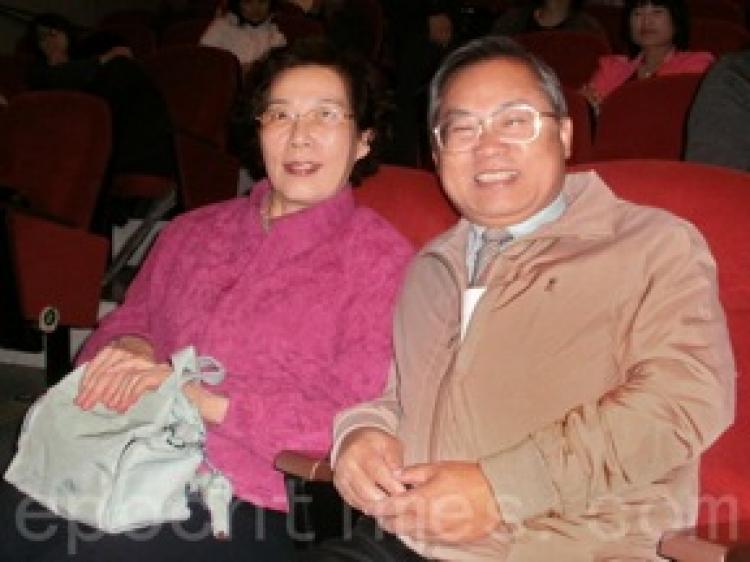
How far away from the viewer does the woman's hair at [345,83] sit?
1842 mm

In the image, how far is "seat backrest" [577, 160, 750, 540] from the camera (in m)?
1.48

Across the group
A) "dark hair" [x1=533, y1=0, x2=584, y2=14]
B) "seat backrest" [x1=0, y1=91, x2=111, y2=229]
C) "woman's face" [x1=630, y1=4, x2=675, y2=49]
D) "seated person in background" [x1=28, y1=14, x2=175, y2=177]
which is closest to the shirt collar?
"seat backrest" [x1=0, y1=91, x2=111, y2=229]

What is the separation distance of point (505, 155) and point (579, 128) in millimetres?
1140

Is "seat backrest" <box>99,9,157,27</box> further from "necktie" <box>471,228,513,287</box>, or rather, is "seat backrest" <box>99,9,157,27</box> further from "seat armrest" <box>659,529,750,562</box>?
"seat armrest" <box>659,529,750,562</box>

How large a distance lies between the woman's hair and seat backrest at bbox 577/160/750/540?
517 mm

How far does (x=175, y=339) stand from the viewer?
1807 mm

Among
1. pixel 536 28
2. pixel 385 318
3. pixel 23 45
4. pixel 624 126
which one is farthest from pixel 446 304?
pixel 23 45

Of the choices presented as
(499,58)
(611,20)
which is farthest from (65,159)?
(611,20)

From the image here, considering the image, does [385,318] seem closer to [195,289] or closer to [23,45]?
[195,289]

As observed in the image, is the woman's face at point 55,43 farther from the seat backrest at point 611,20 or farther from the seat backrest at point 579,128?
the seat backrest at point 579,128

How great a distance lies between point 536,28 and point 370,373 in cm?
339

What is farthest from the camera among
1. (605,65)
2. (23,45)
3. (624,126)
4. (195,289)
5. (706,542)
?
(23,45)

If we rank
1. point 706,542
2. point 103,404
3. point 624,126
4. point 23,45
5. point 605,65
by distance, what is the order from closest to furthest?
1. point 706,542
2. point 103,404
3. point 624,126
4. point 605,65
5. point 23,45

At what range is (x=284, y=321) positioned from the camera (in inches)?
66.7
